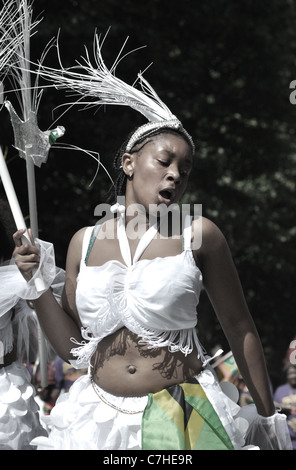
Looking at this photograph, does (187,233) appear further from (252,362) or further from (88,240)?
(252,362)

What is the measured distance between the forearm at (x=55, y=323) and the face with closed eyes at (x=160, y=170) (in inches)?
21.0

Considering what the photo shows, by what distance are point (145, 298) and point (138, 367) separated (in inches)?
10.8

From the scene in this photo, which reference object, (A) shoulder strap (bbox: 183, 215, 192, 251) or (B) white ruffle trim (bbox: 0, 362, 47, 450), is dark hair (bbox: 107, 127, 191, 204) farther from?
(B) white ruffle trim (bbox: 0, 362, 47, 450)

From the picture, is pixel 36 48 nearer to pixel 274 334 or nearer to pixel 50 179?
pixel 50 179

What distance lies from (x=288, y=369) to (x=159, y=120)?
4.72 meters

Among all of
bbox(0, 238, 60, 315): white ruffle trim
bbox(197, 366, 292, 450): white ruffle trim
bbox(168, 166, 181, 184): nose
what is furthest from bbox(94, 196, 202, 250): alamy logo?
bbox(197, 366, 292, 450): white ruffle trim

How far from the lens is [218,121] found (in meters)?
12.9

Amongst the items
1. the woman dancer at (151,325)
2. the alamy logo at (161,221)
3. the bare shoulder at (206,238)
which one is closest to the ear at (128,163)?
the woman dancer at (151,325)

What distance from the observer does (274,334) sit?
1522cm

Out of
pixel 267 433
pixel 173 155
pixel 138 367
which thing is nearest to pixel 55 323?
pixel 138 367

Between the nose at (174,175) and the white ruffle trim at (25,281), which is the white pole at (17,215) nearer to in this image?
the white ruffle trim at (25,281)

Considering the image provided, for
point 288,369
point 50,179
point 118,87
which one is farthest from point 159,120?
point 50,179

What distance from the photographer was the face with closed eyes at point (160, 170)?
11.0 ft
